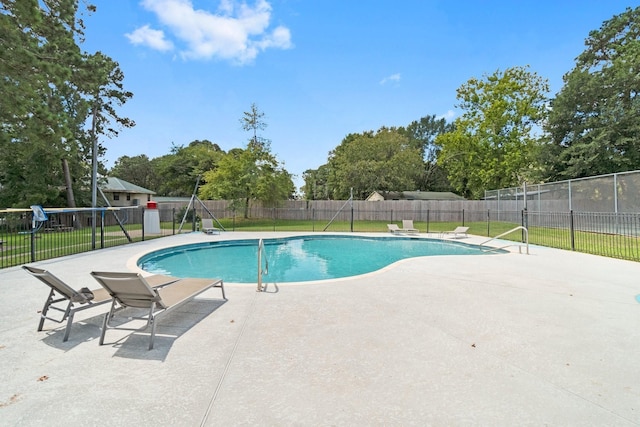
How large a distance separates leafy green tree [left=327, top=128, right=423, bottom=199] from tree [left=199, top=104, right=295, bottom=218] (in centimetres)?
1067

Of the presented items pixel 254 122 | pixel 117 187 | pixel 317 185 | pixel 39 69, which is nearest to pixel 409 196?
pixel 254 122

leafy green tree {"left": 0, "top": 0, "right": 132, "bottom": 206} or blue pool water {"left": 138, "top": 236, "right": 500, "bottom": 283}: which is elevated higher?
leafy green tree {"left": 0, "top": 0, "right": 132, "bottom": 206}

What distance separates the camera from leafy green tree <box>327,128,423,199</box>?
106ft

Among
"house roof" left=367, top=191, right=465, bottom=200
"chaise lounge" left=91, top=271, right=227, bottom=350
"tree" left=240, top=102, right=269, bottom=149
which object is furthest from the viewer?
"house roof" left=367, top=191, right=465, bottom=200

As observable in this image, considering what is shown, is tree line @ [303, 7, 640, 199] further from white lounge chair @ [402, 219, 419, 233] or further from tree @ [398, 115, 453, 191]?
white lounge chair @ [402, 219, 419, 233]

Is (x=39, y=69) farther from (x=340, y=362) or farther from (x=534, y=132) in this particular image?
(x=534, y=132)

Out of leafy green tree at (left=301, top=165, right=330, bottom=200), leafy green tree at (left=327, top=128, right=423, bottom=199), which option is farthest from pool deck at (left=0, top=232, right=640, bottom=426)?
leafy green tree at (left=301, top=165, right=330, bottom=200)

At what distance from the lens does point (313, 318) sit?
3936mm

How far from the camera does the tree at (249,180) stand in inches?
875

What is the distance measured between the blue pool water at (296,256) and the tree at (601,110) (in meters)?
13.2

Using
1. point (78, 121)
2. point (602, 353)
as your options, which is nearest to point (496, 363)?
point (602, 353)

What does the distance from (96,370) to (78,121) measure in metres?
26.5

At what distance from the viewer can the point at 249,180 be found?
878 inches

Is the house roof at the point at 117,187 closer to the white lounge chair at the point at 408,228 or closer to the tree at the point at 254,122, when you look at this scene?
the tree at the point at 254,122
